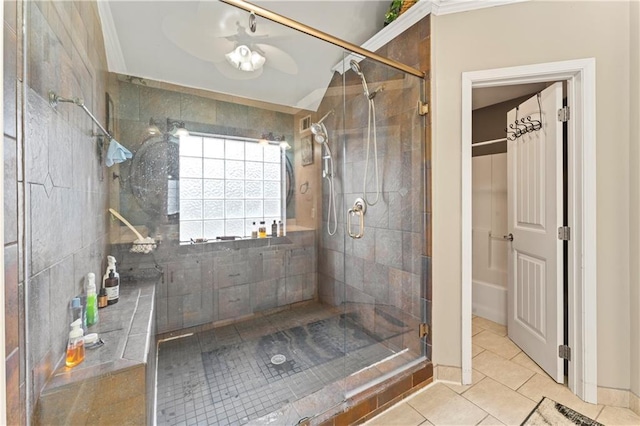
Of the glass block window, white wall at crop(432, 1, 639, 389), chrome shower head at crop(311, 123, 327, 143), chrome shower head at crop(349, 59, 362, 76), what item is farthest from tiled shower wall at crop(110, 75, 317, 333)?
white wall at crop(432, 1, 639, 389)

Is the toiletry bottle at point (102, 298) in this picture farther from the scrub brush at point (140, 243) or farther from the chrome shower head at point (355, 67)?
the chrome shower head at point (355, 67)

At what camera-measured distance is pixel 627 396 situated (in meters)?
1.50

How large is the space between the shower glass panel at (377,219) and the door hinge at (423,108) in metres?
0.05

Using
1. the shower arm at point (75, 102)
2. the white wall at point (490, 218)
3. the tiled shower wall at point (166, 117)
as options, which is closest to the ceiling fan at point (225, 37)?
the tiled shower wall at point (166, 117)

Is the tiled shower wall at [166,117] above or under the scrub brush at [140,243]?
above

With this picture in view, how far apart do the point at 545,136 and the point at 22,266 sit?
276 cm

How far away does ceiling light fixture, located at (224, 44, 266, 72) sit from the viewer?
222cm

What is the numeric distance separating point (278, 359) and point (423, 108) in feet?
6.86

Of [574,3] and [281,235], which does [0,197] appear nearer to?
[281,235]

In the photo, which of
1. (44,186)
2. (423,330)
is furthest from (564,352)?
(44,186)

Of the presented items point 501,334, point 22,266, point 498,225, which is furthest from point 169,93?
point 501,334

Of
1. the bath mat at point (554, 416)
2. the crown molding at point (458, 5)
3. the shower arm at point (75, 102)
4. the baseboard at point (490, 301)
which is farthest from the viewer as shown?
the baseboard at point (490, 301)

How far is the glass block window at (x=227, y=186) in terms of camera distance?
2.38 meters

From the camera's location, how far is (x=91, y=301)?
1.34 meters
